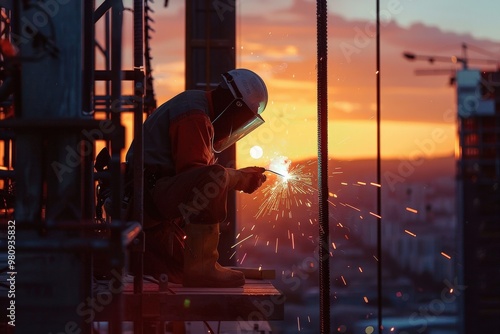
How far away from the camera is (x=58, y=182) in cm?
363

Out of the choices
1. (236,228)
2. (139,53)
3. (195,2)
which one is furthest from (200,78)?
(139,53)

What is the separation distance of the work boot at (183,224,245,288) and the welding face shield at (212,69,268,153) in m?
0.62

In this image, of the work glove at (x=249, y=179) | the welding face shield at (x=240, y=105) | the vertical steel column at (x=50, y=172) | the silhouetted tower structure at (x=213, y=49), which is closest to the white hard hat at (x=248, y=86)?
the welding face shield at (x=240, y=105)

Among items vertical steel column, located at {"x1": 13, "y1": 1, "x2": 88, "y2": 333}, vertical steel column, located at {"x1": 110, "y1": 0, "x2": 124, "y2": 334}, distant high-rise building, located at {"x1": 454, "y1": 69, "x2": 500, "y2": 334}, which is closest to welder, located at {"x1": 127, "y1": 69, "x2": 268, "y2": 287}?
vertical steel column, located at {"x1": 110, "y1": 0, "x2": 124, "y2": 334}

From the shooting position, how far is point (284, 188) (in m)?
6.34

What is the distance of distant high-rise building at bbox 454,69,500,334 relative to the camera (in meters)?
79.9

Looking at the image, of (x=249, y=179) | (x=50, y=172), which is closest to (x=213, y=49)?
(x=249, y=179)

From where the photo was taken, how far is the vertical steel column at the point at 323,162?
4.86 m

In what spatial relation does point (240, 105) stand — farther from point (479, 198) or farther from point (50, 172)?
point (479, 198)

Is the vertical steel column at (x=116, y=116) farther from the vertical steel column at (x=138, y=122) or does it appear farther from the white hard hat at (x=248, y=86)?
the white hard hat at (x=248, y=86)

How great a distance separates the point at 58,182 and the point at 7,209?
9.74 ft

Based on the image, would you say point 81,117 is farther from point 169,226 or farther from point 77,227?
point 169,226

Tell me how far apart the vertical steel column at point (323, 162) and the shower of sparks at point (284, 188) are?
929mm

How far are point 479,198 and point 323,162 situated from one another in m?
83.3
